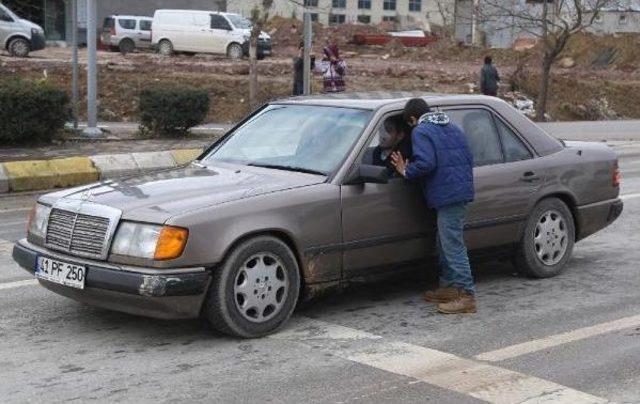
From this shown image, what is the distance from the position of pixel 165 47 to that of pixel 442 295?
3378 cm

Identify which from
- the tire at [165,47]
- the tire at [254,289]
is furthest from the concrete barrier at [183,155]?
the tire at [165,47]

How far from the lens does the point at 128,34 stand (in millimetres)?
41094

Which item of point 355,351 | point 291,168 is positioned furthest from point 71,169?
point 355,351

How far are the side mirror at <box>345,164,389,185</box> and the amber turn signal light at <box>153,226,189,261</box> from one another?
1.30 metres

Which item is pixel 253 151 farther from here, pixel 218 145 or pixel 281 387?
pixel 281 387

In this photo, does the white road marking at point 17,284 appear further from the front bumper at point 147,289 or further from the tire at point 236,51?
the tire at point 236,51

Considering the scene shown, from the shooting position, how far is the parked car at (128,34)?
135 feet

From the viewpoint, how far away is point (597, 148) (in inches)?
307

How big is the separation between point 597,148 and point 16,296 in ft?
16.0

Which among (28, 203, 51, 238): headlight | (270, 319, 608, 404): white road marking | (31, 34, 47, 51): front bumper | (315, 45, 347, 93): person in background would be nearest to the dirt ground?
(31, 34, 47, 51): front bumper

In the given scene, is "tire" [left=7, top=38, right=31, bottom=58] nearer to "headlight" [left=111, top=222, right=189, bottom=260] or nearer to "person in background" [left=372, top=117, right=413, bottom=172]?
"person in background" [left=372, top=117, right=413, bottom=172]

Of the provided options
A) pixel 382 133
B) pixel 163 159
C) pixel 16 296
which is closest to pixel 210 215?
pixel 382 133

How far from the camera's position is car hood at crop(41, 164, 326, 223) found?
17.6 ft

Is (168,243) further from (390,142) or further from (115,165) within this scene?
(115,165)
